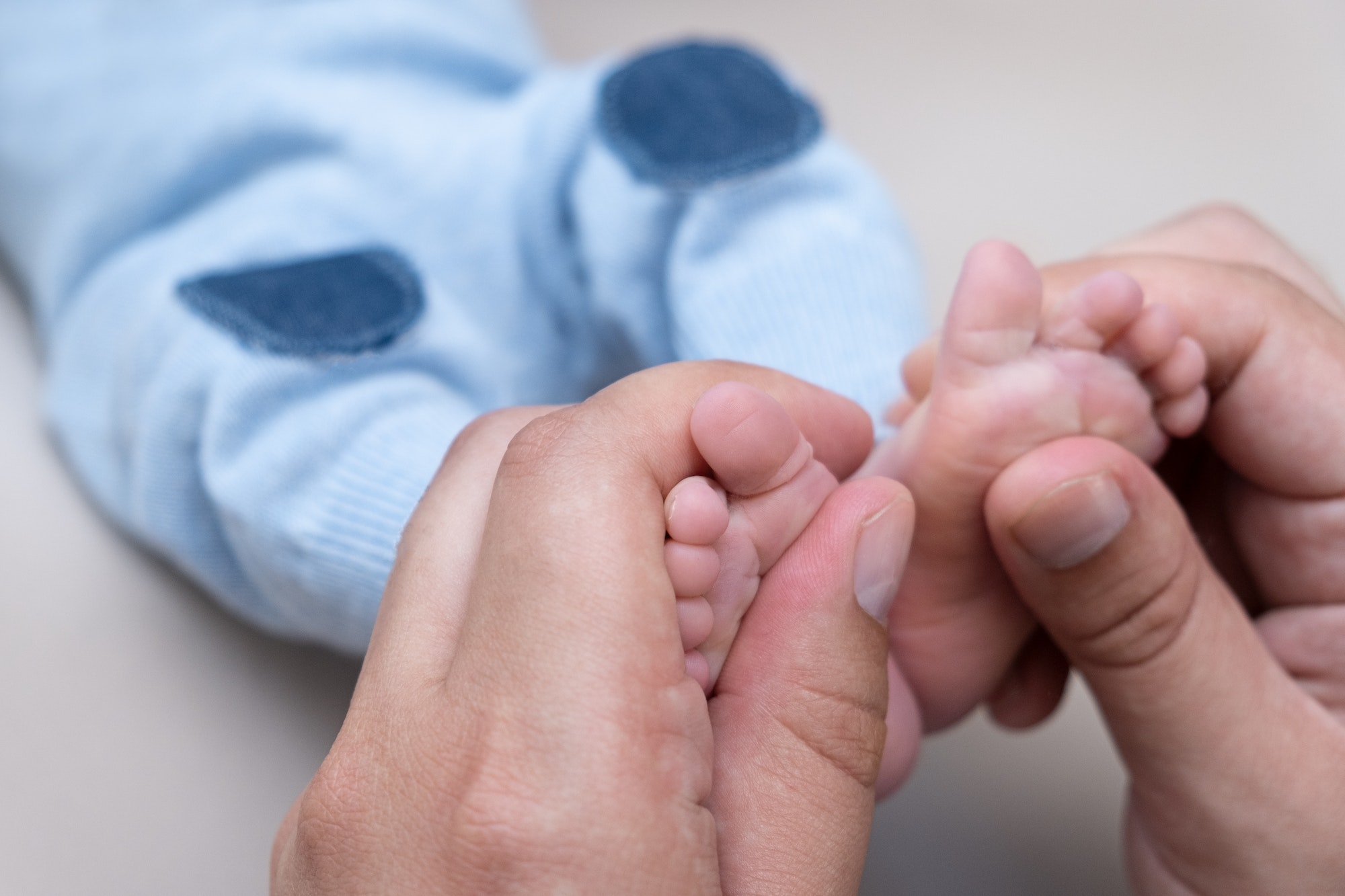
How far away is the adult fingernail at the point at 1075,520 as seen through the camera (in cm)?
36

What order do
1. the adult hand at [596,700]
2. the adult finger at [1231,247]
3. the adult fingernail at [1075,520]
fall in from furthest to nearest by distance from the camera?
1. the adult finger at [1231,247]
2. the adult fingernail at [1075,520]
3. the adult hand at [596,700]

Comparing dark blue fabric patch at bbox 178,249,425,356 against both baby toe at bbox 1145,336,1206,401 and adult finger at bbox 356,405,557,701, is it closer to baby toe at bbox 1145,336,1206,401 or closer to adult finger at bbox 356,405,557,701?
adult finger at bbox 356,405,557,701

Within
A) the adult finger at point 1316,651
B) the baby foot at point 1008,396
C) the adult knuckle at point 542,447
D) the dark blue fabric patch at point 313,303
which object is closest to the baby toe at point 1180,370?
the baby foot at point 1008,396

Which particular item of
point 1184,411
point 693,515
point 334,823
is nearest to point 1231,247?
point 1184,411

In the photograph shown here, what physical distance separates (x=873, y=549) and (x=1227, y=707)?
0.57ft

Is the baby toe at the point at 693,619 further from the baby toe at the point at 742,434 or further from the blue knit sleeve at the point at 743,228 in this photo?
the blue knit sleeve at the point at 743,228

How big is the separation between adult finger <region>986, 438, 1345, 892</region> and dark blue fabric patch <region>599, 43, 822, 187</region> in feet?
0.89

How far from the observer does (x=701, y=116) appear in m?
0.59

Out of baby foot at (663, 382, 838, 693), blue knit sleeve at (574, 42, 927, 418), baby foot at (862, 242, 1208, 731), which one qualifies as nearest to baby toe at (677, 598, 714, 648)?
baby foot at (663, 382, 838, 693)

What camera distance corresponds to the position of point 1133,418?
1.30 ft

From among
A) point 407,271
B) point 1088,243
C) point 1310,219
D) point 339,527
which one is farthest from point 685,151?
point 1310,219

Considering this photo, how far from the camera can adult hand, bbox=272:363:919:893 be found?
0.26m

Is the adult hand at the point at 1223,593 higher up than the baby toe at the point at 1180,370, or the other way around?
the baby toe at the point at 1180,370

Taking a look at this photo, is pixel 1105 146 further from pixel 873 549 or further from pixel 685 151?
pixel 873 549
